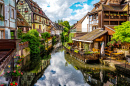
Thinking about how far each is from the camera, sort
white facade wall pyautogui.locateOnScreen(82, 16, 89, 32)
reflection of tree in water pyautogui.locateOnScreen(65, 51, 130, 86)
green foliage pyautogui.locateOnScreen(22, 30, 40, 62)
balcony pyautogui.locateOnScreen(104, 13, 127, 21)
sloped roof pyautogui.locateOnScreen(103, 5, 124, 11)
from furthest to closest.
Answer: white facade wall pyautogui.locateOnScreen(82, 16, 89, 32), sloped roof pyautogui.locateOnScreen(103, 5, 124, 11), balcony pyautogui.locateOnScreen(104, 13, 127, 21), green foliage pyautogui.locateOnScreen(22, 30, 40, 62), reflection of tree in water pyautogui.locateOnScreen(65, 51, 130, 86)

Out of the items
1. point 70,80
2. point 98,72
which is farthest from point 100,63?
point 70,80

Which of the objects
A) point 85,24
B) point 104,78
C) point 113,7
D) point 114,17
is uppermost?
point 113,7

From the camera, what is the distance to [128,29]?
16.1 meters

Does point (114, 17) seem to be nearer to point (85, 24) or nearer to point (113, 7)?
point (113, 7)

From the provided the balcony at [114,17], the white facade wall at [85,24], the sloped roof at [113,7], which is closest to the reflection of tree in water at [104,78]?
the balcony at [114,17]

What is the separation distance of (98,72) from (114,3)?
64.8ft

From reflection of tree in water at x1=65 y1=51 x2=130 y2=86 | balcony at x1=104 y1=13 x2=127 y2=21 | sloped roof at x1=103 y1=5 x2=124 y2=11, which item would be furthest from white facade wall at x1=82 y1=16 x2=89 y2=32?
reflection of tree in water at x1=65 y1=51 x2=130 y2=86

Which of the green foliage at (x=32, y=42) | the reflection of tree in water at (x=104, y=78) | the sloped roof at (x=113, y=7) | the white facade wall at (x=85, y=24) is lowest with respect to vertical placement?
the reflection of tree in water at (x=104, y=78)

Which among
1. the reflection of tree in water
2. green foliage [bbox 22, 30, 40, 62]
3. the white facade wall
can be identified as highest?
the white facade wall

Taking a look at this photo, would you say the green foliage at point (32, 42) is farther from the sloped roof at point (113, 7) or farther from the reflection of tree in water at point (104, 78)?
the sloped roof at point (113, 7)

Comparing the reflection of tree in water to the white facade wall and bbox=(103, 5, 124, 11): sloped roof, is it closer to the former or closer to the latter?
bbox=(103, 5, 124, 11): sloped roof

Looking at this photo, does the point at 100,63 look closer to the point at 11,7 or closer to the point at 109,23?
the point at 109,23

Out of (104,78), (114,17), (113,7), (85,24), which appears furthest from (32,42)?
(113,7)

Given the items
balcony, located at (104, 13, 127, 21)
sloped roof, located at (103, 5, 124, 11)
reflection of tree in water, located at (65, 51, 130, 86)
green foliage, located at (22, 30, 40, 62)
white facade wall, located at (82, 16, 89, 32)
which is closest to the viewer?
reflection of tree in water, located at (65, 51, 130, 86)
